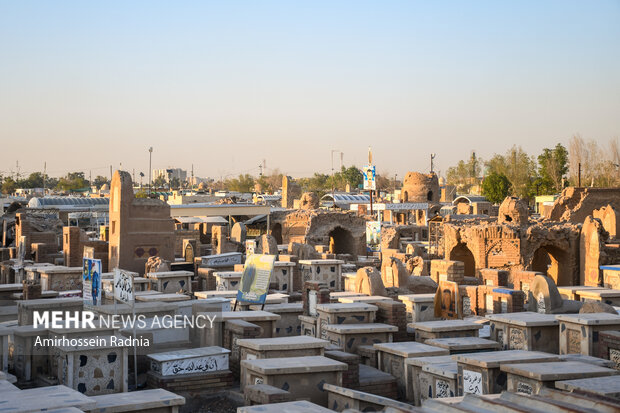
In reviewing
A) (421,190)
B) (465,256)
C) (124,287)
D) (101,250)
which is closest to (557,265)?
(465,256)

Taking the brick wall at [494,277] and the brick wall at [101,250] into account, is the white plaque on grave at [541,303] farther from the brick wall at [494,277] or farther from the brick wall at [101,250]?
the brick wall at [101,250]

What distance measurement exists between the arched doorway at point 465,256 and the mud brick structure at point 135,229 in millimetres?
9715

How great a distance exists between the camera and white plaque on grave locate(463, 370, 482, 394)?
8.85 meters

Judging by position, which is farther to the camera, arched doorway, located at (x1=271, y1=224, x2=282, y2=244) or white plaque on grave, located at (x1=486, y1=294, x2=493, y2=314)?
arched doorway, located at (x1=271, y1=224, x2=282, y2=244)

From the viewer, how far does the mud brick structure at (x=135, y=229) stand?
886 inches

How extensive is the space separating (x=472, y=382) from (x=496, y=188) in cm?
5673

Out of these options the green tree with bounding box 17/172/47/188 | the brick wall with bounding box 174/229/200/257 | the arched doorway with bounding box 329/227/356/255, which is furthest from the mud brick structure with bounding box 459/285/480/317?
the green tree with bounding box 17/172/47/188

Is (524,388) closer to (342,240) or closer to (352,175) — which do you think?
(342,240)

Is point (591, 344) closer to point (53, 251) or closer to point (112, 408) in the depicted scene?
point (112, 408)

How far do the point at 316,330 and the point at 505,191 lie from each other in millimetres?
53022

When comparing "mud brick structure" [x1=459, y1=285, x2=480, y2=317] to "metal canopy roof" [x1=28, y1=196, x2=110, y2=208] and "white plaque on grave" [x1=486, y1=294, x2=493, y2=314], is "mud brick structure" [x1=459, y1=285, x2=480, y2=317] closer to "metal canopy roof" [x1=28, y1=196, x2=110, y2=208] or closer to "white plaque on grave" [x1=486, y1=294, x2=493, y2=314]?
"white plaque on grave" [x1=486, y1=294, x2=493, y2=314]

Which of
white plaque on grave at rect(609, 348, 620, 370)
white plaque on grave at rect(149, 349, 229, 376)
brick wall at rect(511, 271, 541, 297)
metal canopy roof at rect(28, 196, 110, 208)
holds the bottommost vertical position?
white plaque on grave at rect(149, 349, 229, 376)

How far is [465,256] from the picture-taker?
26.8 m

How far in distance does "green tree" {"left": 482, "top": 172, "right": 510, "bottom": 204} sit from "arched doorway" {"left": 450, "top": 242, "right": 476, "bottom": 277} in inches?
1487
